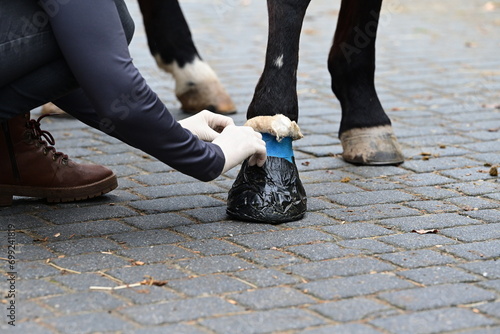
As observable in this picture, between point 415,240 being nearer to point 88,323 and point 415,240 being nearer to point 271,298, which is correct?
point 271,298

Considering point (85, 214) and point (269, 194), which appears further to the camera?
point (85, 214)

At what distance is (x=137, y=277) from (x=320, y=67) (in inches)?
144

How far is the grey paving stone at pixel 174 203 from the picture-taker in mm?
2945

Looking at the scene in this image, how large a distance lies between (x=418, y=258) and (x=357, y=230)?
0.97 ft

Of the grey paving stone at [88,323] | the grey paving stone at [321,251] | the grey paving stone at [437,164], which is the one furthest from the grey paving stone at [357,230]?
the grey paving stone at [88,323]

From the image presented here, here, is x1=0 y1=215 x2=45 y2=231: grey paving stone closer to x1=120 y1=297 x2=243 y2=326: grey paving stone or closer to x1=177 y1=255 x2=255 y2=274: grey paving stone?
x1=177 y1=255 x2=255 y2=274: grey paving stone

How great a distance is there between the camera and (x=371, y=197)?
3064 millimetres

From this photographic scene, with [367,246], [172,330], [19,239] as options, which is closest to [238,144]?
[367,246]

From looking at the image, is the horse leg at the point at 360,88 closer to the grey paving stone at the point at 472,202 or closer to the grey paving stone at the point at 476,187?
the grey paving stone at the point at 476,187

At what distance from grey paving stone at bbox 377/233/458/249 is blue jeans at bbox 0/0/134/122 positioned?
1.06m

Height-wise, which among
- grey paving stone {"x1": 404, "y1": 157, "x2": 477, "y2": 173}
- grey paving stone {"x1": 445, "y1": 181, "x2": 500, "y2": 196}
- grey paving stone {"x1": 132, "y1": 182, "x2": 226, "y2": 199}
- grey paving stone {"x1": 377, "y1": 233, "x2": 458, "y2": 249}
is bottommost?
grey paving stone {"x1": 377, "y1": 233, "x2": 458, "y2": 249}

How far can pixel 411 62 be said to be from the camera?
5.89 meters

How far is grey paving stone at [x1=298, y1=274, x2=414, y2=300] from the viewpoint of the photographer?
Answer: 7.14 ft

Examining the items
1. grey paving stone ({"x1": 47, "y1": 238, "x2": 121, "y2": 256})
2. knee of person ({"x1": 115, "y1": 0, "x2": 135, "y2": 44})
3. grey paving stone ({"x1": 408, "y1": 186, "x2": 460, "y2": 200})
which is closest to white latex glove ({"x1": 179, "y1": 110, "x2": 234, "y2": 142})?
knee of person ({"x1": 115, "y1": 0, "x2": 135, "y2": 44})
